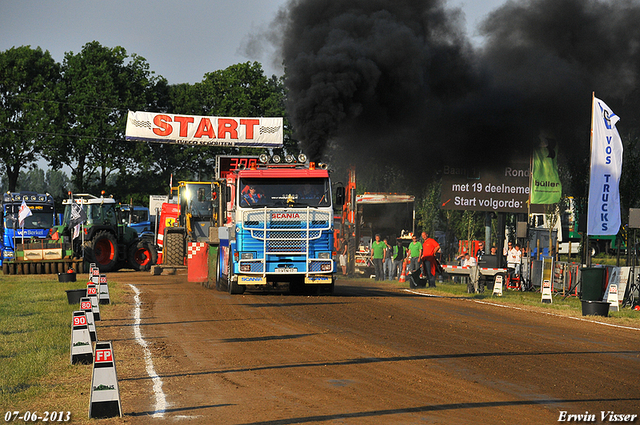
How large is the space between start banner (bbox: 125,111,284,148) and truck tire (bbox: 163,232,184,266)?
23.4ft

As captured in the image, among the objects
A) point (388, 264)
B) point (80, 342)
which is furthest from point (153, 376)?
point (388, 264)

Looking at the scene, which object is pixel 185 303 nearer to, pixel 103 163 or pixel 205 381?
pixel 205 381

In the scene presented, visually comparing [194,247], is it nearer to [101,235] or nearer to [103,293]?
[103,293]

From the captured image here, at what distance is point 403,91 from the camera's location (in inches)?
1016

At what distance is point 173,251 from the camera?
27891 mm

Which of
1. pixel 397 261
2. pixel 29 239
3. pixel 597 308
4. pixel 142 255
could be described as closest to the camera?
pixel 597 308

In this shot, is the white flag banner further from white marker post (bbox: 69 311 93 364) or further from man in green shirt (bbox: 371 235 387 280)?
white marker post (bbox: 69 311 93 364)

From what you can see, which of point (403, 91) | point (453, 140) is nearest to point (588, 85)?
point (453, 140)

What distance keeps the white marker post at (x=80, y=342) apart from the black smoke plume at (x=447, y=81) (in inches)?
528

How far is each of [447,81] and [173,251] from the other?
1147 centimetres

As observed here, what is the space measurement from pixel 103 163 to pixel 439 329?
162 feet

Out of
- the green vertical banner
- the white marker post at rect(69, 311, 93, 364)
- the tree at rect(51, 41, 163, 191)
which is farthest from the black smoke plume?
the tree at rect(51, 41, 163, 191)

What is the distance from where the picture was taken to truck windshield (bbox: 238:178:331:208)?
61.4ft

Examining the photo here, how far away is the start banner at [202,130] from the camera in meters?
33.2
